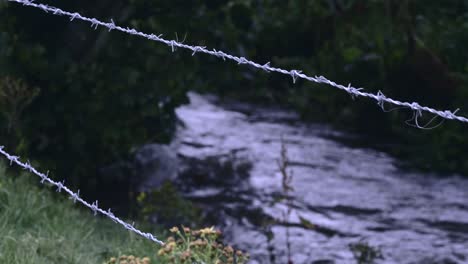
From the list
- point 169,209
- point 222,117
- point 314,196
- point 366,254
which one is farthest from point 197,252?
point 222,117

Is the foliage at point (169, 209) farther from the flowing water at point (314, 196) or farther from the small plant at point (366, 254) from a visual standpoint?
the small plant at point (366, 254)

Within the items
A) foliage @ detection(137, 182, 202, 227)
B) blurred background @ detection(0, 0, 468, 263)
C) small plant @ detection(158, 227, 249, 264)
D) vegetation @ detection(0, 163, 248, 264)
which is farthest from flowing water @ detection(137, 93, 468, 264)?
→ small plant @ detection(158, 227, 249, 264)

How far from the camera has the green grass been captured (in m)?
4.28

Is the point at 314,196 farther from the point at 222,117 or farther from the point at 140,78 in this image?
the point at 222,117

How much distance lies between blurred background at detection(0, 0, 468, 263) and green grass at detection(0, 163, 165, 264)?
0.46m

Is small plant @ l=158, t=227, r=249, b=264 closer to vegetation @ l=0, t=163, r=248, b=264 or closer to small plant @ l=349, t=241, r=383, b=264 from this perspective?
vegetation @ l=0, t=163, r=248, b=264

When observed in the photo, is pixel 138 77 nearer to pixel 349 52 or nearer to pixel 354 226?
pixel 354 226

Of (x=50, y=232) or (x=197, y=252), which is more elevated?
(x=50, y=232)

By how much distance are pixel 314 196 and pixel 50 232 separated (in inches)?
114

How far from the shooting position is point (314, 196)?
7.14 m

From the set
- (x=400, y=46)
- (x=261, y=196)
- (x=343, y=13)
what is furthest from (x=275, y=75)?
(x=261, y=196)

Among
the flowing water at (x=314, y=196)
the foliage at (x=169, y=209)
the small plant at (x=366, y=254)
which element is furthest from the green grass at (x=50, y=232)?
→ the small plant at (x=366, y=254)

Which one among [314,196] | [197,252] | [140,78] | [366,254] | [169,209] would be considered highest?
[140,78]

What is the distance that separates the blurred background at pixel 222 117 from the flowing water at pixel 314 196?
0.08 feet
